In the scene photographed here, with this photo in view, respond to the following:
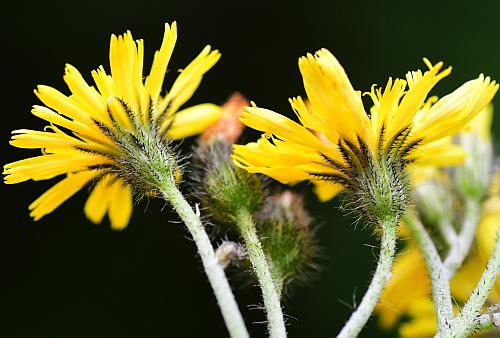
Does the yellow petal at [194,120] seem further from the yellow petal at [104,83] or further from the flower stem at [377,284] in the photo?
the flower stem at [377,284]

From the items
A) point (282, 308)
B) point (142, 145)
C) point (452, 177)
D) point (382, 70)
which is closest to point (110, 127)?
point (142, 145)

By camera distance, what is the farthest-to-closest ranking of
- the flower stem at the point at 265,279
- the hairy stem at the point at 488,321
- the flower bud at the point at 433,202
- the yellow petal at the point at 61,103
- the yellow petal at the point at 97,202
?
1. the flower bud at the point at 433,202
2. the yellow petal at the point at 97,202
3. the yellow petal at the point at 61,103
4. the flower stem at the point at 265,279
5. the hairy stem at the point at 488,321

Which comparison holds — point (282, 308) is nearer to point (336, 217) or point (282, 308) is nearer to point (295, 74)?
point (336, 217)

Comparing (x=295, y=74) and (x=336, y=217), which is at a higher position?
(x=295, y=74)

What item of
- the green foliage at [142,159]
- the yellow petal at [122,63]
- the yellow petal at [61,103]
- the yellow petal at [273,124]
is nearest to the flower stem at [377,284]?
the yellow petal at [273,124]

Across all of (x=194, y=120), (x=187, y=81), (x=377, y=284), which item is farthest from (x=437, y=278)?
(x=194, y=120)

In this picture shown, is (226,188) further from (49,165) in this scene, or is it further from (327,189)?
(49,165)

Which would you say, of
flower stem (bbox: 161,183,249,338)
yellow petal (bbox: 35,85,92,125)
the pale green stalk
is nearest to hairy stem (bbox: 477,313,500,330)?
the pale green stalk
